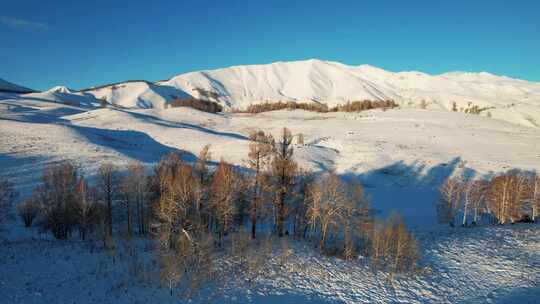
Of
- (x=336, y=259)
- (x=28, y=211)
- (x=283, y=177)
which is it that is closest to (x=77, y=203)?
(x=28, y=211)

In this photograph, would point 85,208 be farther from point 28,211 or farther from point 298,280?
point 298,280

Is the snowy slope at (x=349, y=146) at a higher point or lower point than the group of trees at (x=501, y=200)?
higher

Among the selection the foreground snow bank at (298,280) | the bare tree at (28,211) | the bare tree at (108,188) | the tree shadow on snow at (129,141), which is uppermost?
the tree shadow on snow at (129,141)

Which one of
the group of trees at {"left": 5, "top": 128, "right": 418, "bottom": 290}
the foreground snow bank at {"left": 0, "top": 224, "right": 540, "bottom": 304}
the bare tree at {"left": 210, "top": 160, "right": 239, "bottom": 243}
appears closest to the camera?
the foreground snow bank at {"left": 0, "top": 224, "right": 540, "bottom": 304}

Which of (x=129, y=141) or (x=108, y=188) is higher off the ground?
(x=129, y=141)

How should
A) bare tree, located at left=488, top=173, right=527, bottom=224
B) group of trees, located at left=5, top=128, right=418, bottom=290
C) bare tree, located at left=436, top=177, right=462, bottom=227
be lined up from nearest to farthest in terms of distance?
1. group of trees, located at left=5, top=128, right=418, bottom=290
2. bare tree, located at left=488, top=173, right=527, bottom=224
3. bare tree, located at left=436, top=177, right=462, bottom=227

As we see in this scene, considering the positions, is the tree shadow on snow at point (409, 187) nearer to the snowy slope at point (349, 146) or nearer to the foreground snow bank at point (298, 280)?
the snowy slope at point (349, 146)

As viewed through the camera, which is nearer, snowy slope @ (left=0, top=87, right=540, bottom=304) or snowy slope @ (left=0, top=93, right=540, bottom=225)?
snowy slope @ (left=0, top=87, right=540, bottom=304)

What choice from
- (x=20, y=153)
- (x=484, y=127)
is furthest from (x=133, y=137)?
(x=484, y=127)

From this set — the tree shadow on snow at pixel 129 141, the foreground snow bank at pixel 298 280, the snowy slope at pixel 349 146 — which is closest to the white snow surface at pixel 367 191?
the foreground snow bank at pixel 298 280

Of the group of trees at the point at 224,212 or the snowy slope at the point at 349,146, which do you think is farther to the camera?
the snowy slope at the point at 349,146

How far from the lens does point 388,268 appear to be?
65.9ft

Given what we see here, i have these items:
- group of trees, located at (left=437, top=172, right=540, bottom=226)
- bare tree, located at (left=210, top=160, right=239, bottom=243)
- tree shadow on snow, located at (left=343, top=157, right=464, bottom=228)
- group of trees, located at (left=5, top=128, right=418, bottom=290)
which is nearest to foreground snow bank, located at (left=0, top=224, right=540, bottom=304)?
group of trees, located at (left=5, top=128, right=418, bottom=290)

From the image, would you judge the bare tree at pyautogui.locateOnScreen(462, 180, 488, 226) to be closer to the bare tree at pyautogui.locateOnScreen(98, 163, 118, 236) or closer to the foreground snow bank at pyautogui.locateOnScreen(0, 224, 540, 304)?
the foreground snow bank at pyautogui.locateOnScreen(0, 224, 540, 304)
